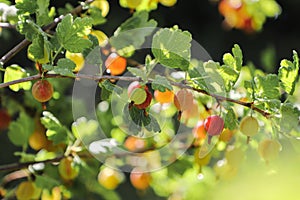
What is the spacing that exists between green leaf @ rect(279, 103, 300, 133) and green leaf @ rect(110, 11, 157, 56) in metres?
0.27

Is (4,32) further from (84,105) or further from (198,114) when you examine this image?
(198,114)

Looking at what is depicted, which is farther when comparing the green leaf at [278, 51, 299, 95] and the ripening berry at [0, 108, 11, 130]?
the ripening berry at [0, 108, 11, 130]

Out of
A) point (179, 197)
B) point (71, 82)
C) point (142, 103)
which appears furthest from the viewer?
point (71, 82)

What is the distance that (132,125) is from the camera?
77cm

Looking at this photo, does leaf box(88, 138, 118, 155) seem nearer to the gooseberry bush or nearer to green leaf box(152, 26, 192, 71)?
the gooseberry bush

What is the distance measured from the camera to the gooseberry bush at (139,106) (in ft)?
2.47

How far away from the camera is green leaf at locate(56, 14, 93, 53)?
2.46 feet

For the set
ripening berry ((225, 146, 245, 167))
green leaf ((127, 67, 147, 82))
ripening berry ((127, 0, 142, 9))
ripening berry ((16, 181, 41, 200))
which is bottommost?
ripening berry ((16, 181, 41, 200))

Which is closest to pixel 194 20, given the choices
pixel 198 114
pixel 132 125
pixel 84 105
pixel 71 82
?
pixel 71 82

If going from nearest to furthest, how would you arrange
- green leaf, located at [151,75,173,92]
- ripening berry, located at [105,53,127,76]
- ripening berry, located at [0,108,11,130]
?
green leaf, located at [151,75,173,92]
ripening berry, located at [105,53,127,76]
ripening berry, located at [0,108,11,130]

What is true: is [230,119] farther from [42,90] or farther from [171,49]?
[42,90]

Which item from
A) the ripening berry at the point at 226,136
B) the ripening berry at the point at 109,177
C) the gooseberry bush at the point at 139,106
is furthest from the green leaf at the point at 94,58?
the ripening berry at the point at 109,177

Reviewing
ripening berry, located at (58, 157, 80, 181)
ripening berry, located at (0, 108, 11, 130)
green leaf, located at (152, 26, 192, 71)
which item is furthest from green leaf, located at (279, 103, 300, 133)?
ripening berry, located at (0, 108, 11, 130)

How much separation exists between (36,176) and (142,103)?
0.30 meters
